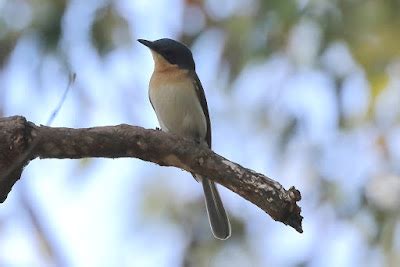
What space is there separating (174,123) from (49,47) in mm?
1570

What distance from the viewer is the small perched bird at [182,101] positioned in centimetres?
540

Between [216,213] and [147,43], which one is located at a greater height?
[147,43]

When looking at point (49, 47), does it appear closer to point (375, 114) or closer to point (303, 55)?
point (303, 55)

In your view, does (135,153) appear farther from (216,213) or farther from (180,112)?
(216,213)

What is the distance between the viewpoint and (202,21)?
26.2 ft

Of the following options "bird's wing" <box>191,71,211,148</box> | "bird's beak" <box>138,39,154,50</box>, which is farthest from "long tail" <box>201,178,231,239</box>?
"bird's beak" <box>138,39,154,50</box>

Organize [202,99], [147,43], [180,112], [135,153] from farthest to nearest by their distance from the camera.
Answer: [147,43], [202,99], [180,112], [135,153]

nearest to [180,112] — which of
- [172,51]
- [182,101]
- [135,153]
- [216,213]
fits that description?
[182,101]

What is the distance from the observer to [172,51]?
A: 5727mm

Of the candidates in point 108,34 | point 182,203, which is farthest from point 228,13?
point 182,203

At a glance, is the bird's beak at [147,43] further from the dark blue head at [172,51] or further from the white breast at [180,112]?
the white breast at [180,112]

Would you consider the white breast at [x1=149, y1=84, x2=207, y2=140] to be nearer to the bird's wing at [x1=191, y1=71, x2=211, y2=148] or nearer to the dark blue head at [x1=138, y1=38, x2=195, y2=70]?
the bird's wing at [x1=191, y1=71, x2=211, y2=148]

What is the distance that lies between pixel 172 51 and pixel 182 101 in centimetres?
48

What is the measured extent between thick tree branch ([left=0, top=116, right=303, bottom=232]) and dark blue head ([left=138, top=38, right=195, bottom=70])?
1.70m
